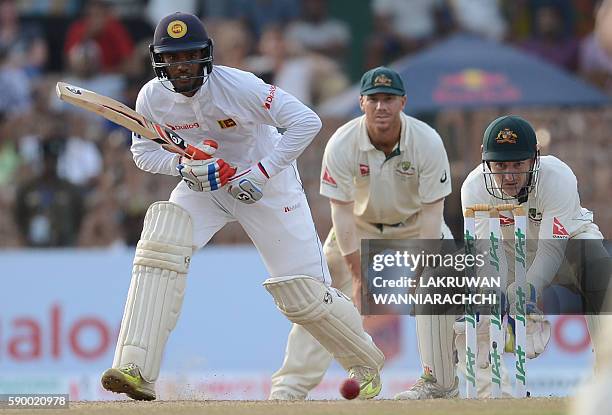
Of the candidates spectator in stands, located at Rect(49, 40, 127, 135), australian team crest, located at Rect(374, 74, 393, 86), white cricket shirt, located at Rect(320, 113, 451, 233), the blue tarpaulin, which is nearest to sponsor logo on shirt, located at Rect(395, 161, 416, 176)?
white cricket shirt, located at Rect(320, 113, 451, 233)

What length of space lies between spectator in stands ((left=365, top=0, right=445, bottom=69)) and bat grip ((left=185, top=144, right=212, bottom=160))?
24.2ft

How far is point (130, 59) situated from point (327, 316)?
7067 mm

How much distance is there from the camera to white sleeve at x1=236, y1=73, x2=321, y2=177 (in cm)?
649

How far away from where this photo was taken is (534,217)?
22.1 ft

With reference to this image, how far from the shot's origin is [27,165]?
11.8 metres

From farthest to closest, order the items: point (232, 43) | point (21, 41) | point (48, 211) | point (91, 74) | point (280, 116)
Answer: point (21, 41) → point (91, 74) → point (232, 43) → point (48, 211) → point (280, 116)

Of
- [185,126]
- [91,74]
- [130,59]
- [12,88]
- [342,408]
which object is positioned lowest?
[342,408]

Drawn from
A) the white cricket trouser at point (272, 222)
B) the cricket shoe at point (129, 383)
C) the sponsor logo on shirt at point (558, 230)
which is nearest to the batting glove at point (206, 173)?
the white cricket trouser at point (272, 222)

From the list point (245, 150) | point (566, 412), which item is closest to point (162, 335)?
point (245, 150)

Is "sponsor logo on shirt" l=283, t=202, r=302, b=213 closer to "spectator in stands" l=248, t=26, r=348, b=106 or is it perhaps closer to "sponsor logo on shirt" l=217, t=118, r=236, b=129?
"sponsor logo on shirt" l=217, t=118, r=236, b=129

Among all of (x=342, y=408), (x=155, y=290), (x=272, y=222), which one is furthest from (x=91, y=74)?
(x=342, y=408)

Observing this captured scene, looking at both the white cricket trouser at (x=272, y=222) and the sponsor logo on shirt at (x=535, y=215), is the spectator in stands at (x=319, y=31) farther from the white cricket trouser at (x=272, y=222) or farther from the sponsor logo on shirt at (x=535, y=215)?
the sponsor logo on shirt at (x=535, y=215)

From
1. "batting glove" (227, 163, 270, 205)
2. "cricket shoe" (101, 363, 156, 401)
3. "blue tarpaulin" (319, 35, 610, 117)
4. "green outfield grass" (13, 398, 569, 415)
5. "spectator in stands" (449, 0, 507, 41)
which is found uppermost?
"spectator in stands" (449, 0, 507, 41)

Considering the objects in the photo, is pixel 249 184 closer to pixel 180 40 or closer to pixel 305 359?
pixel 180 40
